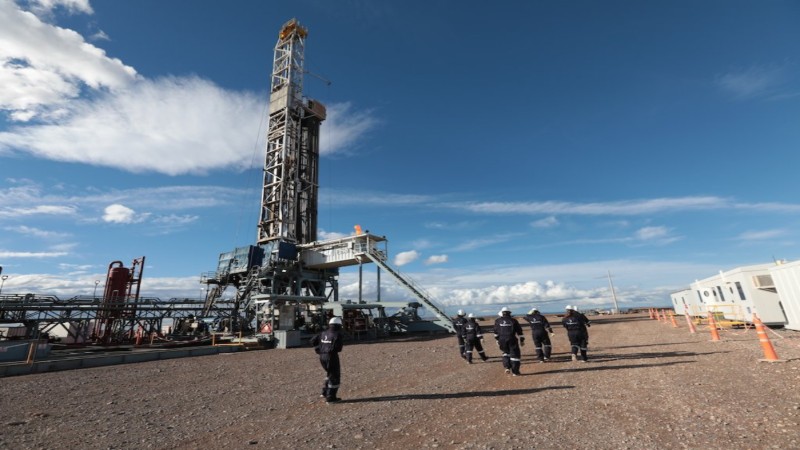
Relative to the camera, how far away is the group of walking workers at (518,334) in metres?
10.0

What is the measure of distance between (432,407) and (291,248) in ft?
96.0

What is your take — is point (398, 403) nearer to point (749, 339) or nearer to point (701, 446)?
point (701, 446)

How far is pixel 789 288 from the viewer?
16.5 m

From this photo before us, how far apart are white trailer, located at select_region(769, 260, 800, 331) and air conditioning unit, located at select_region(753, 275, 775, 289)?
3.45 feet

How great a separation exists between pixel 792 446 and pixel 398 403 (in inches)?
220

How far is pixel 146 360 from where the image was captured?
14914mm

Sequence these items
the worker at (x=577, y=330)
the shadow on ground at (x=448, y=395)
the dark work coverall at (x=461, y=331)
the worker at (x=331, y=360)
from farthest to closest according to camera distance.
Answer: the dark work coverall at (x=461, y=331) < the worker at (x=577, y=330) < the shadow on ground at (x=448, y=395) < the worker at (x=331, y=360)

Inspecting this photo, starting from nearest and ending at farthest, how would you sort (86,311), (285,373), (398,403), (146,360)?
(398,403) → (285,373) → (146,360) → (86,311)

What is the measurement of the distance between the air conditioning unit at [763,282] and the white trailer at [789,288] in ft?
3.45

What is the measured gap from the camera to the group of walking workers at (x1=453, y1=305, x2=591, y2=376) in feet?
32.9

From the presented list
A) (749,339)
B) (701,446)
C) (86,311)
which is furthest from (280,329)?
(749,339)

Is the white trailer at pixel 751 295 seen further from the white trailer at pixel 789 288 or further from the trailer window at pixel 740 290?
the white trailer at pixel 789 288

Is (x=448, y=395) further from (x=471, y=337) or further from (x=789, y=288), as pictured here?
(x=789, y=288)

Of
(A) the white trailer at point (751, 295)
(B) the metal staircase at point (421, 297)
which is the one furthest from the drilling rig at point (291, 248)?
(A) the white trailer at point (751, 295)
